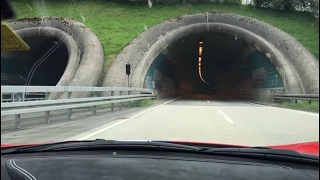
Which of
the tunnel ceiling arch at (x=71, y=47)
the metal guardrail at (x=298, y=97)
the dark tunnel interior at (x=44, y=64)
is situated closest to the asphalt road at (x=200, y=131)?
the tunnel ceiling arch at (x=71, y=47)

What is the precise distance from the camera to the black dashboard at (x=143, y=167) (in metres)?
2.44

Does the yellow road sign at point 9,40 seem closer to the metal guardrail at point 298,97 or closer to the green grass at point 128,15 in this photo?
the green grass at point 128,15

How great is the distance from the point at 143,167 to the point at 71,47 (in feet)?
6.41

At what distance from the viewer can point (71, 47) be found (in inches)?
162

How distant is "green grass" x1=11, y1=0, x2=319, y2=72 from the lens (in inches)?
93.1

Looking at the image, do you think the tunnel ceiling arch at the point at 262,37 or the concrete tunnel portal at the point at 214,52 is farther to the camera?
the concrete tunnel portal at the point at 214,52

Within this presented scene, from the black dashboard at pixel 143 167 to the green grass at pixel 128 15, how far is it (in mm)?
968

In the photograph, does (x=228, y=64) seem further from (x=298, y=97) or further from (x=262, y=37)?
(x=298, y=97)

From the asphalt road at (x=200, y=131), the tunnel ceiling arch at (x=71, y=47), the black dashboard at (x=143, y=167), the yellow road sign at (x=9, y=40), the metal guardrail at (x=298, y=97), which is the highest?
the tunnel ceiling arch at (x=71, y=47)

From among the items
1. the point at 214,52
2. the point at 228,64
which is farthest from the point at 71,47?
the point at 228,64

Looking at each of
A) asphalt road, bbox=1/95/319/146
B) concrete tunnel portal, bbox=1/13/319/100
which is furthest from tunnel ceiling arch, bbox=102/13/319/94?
asphalt road, bbox=1/95/319/146

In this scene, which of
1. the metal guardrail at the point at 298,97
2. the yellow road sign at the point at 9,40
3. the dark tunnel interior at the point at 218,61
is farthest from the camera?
the dark tunnel interior at the point at 218,61

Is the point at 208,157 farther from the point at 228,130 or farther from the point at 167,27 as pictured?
the point at 228,130

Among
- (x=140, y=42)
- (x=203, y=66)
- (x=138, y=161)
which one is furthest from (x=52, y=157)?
(x=140, y=42)
